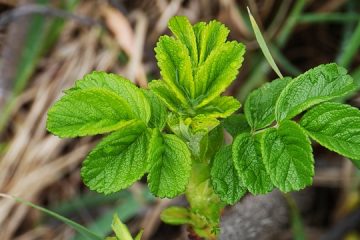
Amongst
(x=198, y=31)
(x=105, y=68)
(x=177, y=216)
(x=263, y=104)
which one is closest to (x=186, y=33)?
(x=198, y=31)

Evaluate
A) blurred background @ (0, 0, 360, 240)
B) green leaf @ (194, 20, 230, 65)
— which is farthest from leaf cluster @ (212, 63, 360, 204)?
blurred background @ (0, 0, 360, 240)

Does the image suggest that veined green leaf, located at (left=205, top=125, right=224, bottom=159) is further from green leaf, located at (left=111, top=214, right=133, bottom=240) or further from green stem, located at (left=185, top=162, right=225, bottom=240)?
green leaf, located at (left=111, top=214, right=133, bottom=240)

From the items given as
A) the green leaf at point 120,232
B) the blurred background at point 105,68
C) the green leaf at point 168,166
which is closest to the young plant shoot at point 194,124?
the green leaf at point 168,166

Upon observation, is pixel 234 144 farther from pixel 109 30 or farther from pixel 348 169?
pixel 109 30

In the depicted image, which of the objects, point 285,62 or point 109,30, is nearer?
point 285,62

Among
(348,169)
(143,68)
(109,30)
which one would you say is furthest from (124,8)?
(348,169)

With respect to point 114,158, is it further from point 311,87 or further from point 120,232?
point 311,87
